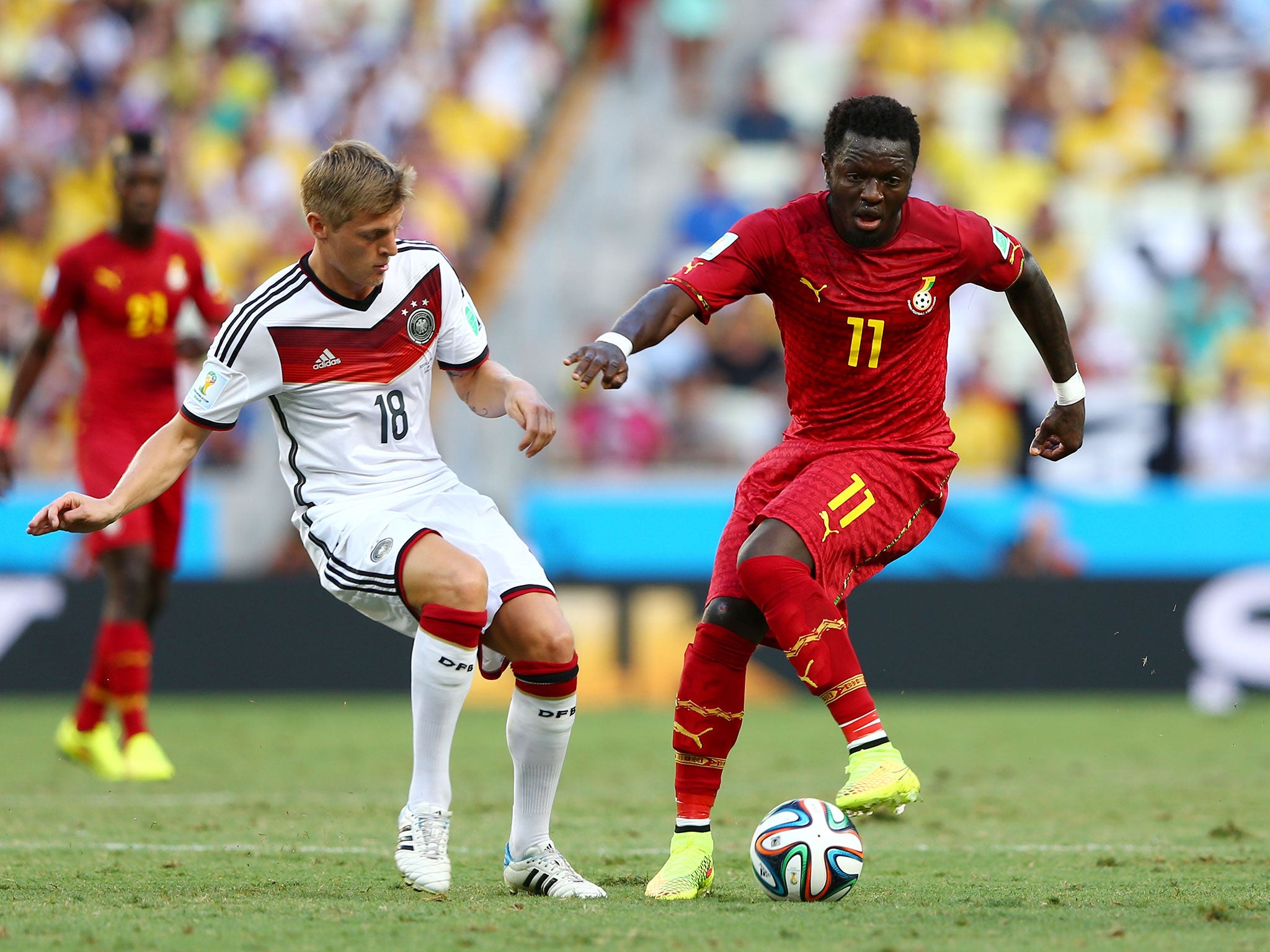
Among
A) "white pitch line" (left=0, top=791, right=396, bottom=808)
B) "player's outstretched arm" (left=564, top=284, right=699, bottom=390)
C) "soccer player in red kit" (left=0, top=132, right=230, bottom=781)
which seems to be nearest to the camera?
"player's outstretched arm" (left=564, top=284, right=699, bottom=390)

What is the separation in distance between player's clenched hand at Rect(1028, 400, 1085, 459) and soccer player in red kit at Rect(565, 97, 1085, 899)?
260 millimetres

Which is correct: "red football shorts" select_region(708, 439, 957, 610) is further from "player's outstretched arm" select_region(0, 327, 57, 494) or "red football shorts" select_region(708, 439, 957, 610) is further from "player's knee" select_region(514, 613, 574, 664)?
"player's outstretched arm" select_region(0, 327, 57, 494)

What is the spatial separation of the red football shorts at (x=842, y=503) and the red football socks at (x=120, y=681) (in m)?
4.12

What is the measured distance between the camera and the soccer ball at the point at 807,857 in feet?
16.0

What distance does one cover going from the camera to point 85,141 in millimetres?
16562

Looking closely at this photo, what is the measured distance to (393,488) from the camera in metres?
5.29

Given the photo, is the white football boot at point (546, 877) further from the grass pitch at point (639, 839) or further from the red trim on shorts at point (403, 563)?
the red trim on shorts at point (403, 563)

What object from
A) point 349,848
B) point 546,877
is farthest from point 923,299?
point 349,848

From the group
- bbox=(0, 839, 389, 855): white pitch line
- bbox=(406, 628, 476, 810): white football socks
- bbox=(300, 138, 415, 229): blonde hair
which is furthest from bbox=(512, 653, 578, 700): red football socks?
bbox=(300, 138, 415, 229): blonde hair

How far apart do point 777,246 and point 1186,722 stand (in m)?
7.10

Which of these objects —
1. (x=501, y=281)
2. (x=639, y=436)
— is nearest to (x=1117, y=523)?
(x=639, y=436)

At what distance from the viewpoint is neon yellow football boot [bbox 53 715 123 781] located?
844cm

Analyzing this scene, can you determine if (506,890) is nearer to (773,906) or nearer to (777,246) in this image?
(773,906)

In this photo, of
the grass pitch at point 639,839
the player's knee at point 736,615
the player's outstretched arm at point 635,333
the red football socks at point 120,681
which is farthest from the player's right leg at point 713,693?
the red football socks at point 120,681
